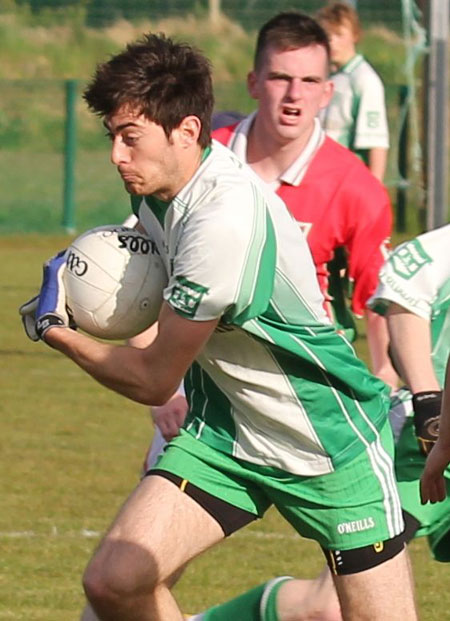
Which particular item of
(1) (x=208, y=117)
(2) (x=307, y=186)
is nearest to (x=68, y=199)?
(2) (x=307, y=186)

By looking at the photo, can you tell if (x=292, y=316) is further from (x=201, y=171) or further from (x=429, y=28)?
Answer: (x=429, y=28)

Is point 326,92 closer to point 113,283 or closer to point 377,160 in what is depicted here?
point 113,283

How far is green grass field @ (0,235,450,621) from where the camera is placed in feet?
19.0

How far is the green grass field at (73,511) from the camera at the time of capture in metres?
5.80

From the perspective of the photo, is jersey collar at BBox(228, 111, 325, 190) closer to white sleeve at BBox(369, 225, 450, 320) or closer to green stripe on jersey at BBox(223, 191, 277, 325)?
white sleeve at BBox(369, 225, 450, 320)

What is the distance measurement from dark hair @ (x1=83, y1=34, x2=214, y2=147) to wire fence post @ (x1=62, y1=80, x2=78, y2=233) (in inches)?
623

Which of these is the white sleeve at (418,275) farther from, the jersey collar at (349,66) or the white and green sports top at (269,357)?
the jersey collar at (349,66)

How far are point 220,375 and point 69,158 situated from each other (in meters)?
16.3

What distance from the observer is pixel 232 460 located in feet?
14.1

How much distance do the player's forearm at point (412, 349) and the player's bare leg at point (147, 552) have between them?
73cm

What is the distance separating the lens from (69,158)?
20.3 m

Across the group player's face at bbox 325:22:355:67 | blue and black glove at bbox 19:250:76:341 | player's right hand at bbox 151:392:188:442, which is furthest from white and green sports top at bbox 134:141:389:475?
player's face at bbox 325:22:355:67

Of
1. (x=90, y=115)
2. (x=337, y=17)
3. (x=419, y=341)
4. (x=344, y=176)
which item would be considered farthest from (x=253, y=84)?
(x=90, y=115)

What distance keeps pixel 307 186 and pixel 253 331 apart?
1.54 meters
